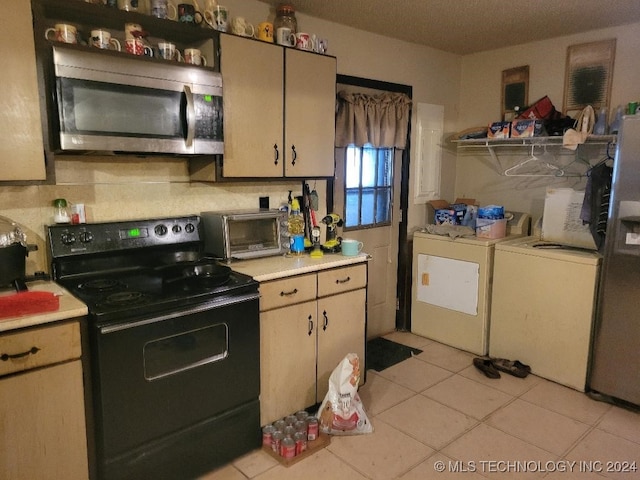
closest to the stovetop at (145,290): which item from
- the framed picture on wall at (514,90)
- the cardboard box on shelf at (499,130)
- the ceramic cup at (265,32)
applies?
the ceramic cup at (265,32)

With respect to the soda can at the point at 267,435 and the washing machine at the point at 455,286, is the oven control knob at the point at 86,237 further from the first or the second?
the washing machine at the point at 455,286

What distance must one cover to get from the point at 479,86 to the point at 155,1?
2909 mm

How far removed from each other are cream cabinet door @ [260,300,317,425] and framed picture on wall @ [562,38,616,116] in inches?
103

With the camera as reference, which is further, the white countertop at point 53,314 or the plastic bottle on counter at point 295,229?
the plastic bottle on counter at point 295,229

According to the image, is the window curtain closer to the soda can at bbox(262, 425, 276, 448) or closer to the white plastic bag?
the white plastic bag

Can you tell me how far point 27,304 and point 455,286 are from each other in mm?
2857

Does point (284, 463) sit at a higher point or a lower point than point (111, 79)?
lower

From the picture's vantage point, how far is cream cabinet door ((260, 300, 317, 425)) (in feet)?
7.78

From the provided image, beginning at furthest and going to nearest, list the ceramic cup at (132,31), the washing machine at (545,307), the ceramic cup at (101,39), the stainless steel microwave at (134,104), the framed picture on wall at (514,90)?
the framed picture on wall at (514,90) → the washing machine at (545,307) → the ceramic cup at (132,31) → the ceramic cup at (101,39) → the stainless steel microwave at (134,104)

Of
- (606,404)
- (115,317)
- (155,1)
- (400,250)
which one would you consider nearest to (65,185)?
(115,317)

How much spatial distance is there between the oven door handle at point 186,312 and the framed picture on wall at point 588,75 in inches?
114

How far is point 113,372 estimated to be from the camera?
1792 mm

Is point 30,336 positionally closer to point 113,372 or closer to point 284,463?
point 113,372

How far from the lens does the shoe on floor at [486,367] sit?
3173mm
